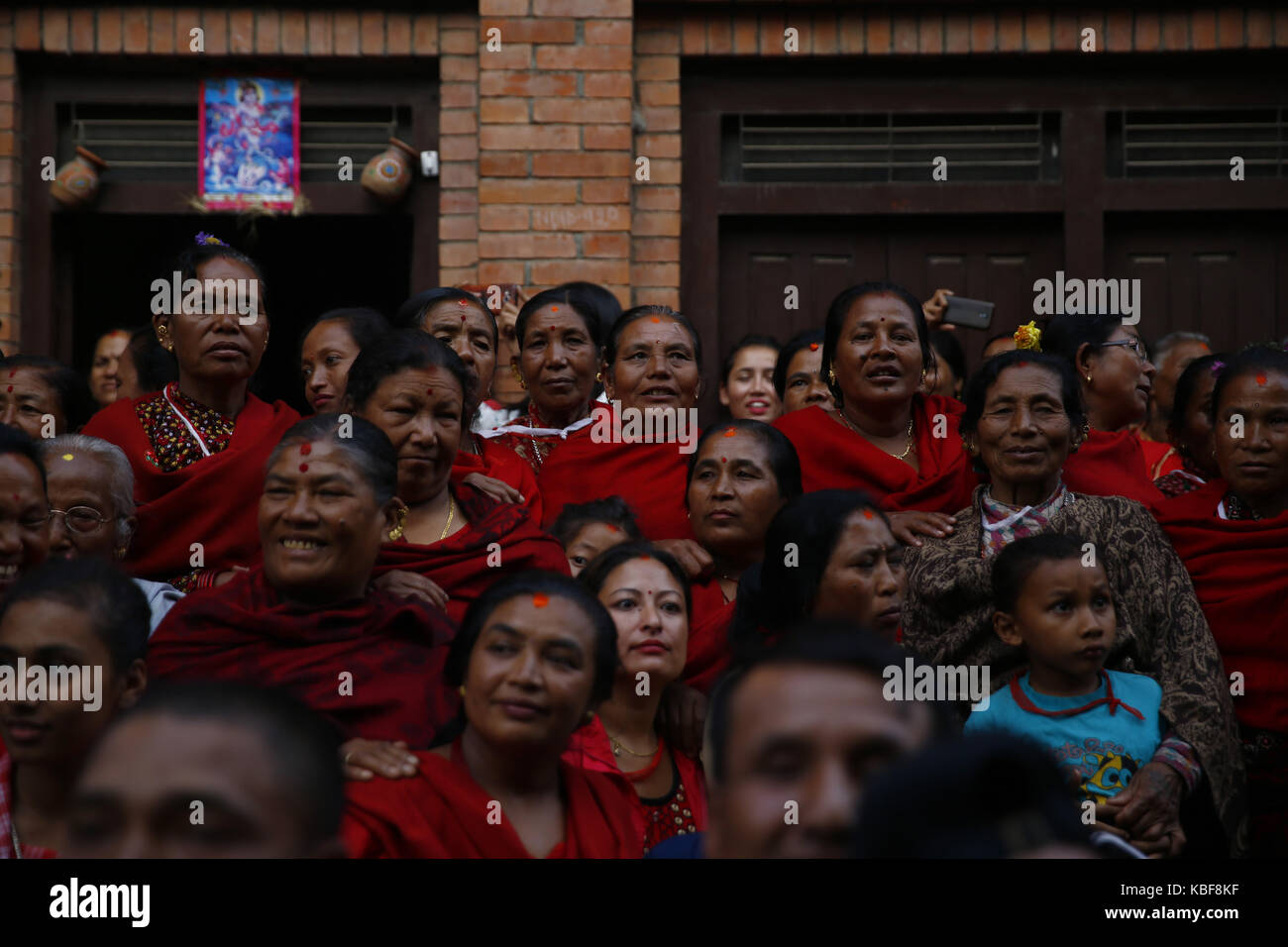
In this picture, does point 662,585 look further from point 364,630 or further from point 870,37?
point 870,37

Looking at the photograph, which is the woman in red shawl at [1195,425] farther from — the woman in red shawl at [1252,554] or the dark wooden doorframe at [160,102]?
the dark wooden doorframe at [160,102]

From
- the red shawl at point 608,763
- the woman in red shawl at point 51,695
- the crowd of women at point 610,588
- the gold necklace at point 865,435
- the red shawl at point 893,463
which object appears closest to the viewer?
the crowd of women at point 610,588

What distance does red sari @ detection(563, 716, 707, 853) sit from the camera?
11.7 ft

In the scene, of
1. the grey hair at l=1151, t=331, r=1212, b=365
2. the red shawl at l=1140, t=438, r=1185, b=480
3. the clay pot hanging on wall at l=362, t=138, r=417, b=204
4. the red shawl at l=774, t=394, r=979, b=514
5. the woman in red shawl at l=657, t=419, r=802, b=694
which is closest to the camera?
the woman in red shawl at l=657, t=419, r=802, b=694

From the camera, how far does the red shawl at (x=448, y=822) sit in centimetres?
283

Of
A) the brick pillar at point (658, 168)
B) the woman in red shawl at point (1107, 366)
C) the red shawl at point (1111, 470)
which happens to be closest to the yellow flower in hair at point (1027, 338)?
the woman in red shawl at point (1107, 366)

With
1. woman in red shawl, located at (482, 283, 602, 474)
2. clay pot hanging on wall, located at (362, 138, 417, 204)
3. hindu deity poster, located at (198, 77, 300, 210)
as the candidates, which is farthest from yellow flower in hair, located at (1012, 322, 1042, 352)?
hindu deity poster, located at (198, 77, 300, 210)

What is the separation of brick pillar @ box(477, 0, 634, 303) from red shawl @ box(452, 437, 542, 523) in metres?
1.70

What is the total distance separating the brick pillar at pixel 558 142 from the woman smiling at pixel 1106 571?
2462 mm

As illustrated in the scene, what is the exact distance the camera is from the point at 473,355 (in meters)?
5.20

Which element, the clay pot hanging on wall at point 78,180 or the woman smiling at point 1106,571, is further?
the clay pot hanging on wall at point 78,180

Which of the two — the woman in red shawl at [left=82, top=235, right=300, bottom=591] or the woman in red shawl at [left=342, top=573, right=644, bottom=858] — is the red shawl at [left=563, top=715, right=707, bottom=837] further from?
the woman in red shawl at [left=82, top=235, right=300, bottom=591]

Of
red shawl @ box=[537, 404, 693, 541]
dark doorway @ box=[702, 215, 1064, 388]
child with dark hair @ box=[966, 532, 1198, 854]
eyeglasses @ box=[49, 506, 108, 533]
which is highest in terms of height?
dark doorway @ box=[702, 215, 1064, 388]
